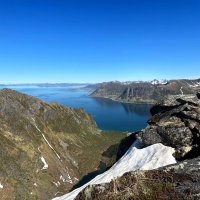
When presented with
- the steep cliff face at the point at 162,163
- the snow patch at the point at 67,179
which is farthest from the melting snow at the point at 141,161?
the snow patch at the point at 67,179

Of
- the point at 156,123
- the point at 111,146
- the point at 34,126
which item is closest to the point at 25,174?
the point at 34,126

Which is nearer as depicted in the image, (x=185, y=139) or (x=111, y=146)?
(x=185, y=139)

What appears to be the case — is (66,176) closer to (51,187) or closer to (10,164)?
(51,187)

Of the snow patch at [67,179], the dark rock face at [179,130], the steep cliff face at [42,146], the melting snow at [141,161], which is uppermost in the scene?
the dark rock face at [179,130]

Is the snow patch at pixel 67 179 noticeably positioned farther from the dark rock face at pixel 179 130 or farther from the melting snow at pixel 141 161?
the dark rock face at pixel 179 130

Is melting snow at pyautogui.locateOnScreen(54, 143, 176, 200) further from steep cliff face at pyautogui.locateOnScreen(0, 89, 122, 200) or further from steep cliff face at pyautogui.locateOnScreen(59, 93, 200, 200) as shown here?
steep cliff face at pyautogui.locateOnScreen(0, 89, 122, 200)

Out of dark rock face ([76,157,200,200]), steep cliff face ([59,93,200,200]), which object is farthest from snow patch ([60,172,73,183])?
dark rock face ([76,157,200,200])
